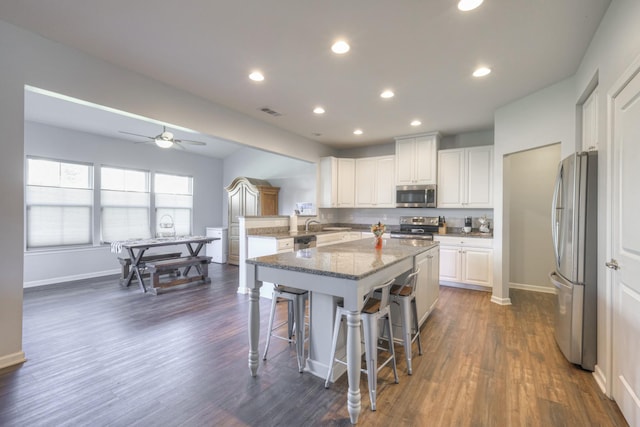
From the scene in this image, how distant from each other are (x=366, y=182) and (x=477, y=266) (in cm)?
265

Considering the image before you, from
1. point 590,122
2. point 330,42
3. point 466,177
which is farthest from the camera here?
point 466,177

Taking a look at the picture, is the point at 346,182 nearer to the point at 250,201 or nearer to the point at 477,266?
the point at 250,201

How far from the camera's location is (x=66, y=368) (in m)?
2.36

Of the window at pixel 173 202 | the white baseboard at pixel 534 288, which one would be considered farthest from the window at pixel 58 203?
the white baseboard at pixel 534 288

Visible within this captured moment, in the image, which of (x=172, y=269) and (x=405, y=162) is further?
(x=405, y=162)

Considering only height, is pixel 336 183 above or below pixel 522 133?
below

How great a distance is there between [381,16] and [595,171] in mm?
2022

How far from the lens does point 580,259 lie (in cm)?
230

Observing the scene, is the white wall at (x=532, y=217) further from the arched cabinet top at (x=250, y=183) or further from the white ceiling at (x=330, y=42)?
the arched cabinet top at (x=250, y=183)

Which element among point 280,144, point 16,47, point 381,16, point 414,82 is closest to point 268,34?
point 381,16

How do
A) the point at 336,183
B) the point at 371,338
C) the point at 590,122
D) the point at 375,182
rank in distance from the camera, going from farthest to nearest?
the point at 336,183 < the point at 375,182 < the point at 590,122 < the point at 371,338

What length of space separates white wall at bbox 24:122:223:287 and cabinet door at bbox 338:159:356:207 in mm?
3877

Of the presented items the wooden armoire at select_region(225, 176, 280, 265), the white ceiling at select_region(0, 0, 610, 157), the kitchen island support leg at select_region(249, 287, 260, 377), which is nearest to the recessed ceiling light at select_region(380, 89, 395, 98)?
the white ceiling at select_region(0, 0, 610, 157)

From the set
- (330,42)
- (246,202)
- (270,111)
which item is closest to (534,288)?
(330,42)
